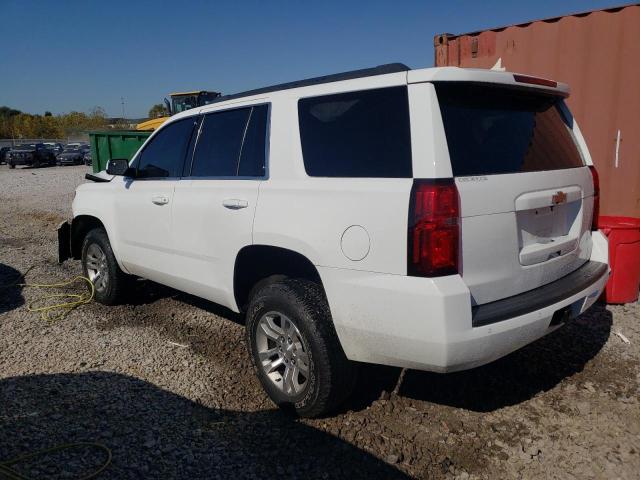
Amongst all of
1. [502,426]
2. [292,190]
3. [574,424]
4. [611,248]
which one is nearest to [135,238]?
[292,190]

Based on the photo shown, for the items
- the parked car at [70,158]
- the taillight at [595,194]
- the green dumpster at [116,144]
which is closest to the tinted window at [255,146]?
the taillight at [595,194]

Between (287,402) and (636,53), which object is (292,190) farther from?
(636,53)

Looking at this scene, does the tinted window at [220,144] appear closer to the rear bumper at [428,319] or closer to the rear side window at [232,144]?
the rear side window at [232,144]

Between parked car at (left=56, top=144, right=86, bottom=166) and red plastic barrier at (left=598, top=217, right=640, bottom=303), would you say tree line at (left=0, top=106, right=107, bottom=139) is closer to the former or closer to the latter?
parked car at (left=56, top=144, right=86, bottom=166)

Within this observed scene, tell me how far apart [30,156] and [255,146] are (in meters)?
37.2

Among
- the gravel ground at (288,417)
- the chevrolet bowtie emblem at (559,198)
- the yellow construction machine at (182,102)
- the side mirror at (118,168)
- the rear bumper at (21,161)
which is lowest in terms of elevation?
A: the gravel ground at (288,417)

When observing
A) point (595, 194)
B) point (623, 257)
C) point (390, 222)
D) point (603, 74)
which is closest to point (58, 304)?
point (390, 222)

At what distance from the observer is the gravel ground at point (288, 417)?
2.77 metres

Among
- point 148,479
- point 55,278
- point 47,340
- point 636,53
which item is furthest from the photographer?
point 55,278

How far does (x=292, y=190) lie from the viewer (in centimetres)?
303

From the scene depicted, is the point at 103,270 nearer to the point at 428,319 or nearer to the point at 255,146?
the point at 255,146

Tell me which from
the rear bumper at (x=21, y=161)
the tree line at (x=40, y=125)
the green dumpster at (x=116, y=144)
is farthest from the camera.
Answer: the tree line at (x=40, y=125)

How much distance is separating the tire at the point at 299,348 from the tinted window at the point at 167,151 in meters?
1.50

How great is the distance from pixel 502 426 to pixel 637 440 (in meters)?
0.73
